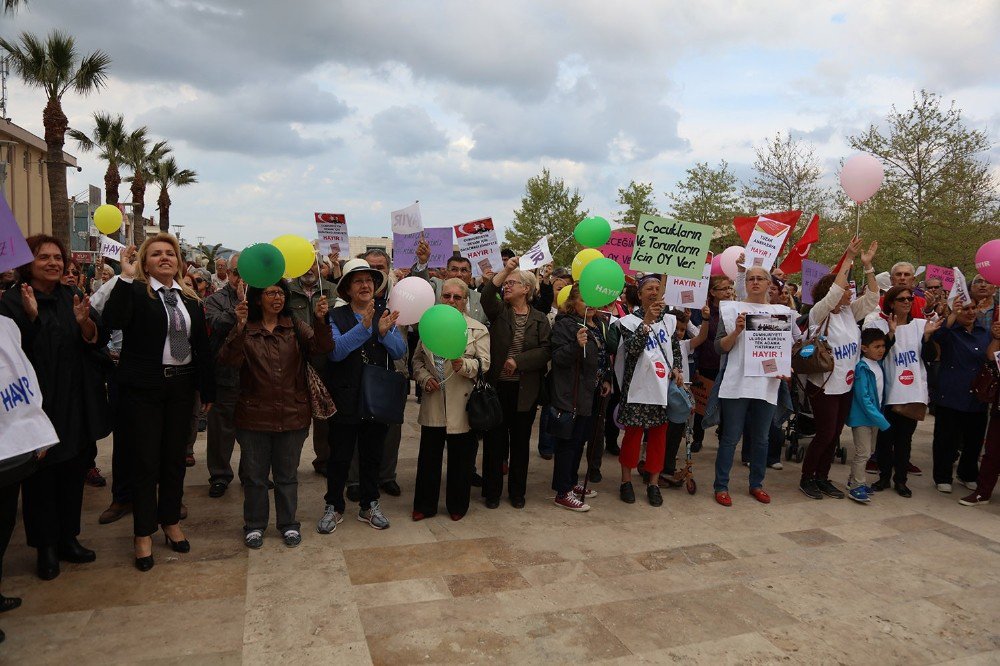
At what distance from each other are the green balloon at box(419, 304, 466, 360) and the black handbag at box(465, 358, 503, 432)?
495 mm

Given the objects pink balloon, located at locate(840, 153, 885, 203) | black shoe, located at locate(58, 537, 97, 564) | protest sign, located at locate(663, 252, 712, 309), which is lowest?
black shoe, located at locate(58, 537, 97, 564)

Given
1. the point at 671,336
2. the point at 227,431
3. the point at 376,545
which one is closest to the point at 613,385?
the point at 671,336

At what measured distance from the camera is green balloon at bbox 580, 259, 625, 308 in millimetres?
5125

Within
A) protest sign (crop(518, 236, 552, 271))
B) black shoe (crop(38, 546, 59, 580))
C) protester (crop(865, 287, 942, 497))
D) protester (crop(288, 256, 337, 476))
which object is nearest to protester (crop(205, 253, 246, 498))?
protester (crop(288, 256, 337, 476))

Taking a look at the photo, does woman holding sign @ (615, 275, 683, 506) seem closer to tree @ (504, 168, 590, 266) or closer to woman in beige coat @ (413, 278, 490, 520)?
woman in beige coat @ (413, 278, 490, 520)

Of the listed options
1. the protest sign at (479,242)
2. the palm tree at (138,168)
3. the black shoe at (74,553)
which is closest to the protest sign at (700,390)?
the protest sign at (479,242)

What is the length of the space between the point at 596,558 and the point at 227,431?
3289 millimetres

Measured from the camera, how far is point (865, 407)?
6.14 metres

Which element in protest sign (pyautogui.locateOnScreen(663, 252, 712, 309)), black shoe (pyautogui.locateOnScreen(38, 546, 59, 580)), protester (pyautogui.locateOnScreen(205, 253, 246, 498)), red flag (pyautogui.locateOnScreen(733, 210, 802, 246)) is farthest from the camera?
red flag (pyautogui.locateOnScreen(733, 210, 802, 246))

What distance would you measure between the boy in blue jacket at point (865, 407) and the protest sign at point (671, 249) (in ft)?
6.09

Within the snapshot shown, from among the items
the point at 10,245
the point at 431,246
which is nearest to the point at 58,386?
the point at 10,245

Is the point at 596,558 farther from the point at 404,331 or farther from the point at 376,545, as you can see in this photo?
the point at 404,331

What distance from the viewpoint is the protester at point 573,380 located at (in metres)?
5.39

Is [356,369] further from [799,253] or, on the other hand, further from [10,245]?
[799,253]
